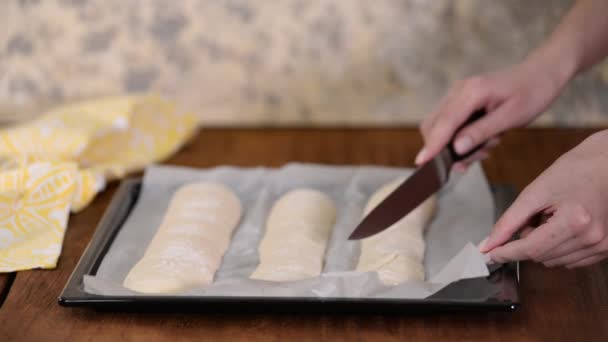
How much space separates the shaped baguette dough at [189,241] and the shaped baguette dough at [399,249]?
0.74ft

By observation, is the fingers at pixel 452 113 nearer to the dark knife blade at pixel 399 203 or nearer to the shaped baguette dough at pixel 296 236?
the dark knife blade at pixel 399 203

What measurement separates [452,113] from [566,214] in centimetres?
36

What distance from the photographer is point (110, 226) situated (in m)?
1.30

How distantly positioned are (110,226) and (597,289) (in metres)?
0.76

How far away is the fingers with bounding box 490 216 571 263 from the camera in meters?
0.99

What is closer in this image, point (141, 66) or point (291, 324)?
point (291, 324)

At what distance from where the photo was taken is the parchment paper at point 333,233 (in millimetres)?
1072

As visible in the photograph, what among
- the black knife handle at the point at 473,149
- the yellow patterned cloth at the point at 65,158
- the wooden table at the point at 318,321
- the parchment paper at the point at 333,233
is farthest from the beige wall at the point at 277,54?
the wooden table at the point at 318,321

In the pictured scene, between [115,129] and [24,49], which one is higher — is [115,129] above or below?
below

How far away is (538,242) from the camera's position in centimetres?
100

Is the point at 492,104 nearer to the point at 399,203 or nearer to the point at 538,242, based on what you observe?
the point at 399,203

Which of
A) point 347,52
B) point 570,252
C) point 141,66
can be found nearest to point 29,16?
point 141,66

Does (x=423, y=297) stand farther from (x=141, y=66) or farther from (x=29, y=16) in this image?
(x=29, y=16)

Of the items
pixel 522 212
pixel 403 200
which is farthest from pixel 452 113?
pixel 522 212
